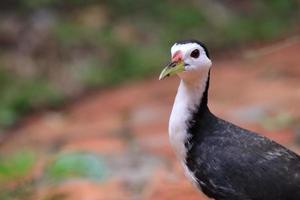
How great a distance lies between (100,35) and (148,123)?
10.8 feet

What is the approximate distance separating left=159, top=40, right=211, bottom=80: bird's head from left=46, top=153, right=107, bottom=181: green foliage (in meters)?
1.00

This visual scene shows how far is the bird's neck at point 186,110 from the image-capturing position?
3.81m

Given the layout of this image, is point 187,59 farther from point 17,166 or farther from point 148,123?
point 148,123

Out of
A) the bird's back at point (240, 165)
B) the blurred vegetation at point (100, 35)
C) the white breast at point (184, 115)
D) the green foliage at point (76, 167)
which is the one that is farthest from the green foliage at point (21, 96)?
the bird's back at point (240, 165)

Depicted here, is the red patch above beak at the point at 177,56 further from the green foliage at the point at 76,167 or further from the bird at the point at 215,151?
the green foliage at the point at 76,167

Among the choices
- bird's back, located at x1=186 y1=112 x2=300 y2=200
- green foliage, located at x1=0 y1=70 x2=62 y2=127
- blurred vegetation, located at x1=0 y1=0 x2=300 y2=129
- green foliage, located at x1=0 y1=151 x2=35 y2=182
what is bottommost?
bird's back, located at x1=186 y1=112 x2=300 y2=200

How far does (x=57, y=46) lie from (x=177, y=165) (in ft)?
15.3

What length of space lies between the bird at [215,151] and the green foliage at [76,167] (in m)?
0.78

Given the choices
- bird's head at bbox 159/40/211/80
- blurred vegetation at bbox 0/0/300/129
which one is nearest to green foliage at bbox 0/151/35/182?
bird's head at bbox 159/40/211/80

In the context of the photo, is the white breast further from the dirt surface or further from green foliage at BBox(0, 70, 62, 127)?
green foliage at BBox(0, 70, 62, 127)

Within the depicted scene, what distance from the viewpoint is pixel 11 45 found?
33.8ft

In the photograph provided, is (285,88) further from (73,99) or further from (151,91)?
(73,99)

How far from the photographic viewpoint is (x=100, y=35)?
9914 millimetres

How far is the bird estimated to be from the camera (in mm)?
3568
